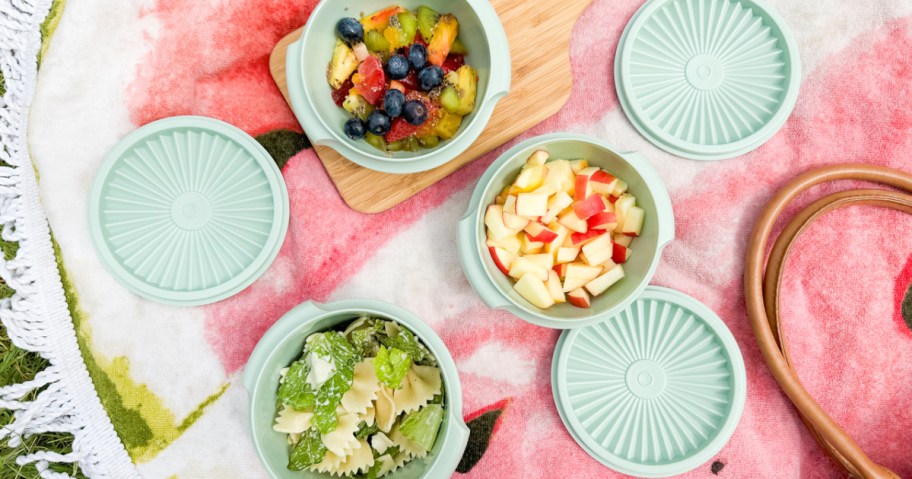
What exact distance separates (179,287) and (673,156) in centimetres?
90

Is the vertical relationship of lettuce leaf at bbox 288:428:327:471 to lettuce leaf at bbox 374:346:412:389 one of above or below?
below

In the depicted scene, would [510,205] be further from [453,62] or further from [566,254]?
[453,62]

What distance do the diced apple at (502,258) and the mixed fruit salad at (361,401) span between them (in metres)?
0.18

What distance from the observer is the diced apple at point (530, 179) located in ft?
3.39

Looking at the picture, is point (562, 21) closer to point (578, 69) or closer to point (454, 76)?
point (578, 69)

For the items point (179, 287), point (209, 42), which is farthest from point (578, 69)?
point (179, 287)

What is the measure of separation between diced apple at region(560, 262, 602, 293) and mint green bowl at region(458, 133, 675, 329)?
4 cm

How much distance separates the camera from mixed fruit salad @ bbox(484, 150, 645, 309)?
3.40ft

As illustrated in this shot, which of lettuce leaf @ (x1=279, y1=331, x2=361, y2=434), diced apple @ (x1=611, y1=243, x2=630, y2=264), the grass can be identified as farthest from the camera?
the grass

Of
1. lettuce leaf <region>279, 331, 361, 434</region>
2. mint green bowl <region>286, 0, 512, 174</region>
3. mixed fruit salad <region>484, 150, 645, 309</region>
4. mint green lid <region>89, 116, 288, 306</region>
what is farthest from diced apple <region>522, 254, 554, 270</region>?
mint green lid <region>89, 116, 288, 306</region>

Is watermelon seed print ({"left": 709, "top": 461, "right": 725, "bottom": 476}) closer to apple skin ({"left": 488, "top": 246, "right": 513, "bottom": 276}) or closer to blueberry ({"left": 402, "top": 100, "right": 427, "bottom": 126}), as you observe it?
apple skin ({"left": 488, "top": 246, "right": 513, "bottom": 276})

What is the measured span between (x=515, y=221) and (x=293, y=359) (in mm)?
429

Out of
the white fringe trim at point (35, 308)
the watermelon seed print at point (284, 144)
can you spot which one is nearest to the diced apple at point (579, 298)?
the watermelon seed print at point (284, 144)

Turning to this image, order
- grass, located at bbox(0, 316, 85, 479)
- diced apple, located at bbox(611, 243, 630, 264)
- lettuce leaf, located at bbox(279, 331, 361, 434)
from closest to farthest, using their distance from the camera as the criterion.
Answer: lettuce leaf, located at bbox(279, 331, 361, 434), diced apple, located at bbox(611, 243, 630, 264), grass, located at bbox(0, 316, 85, 479)
